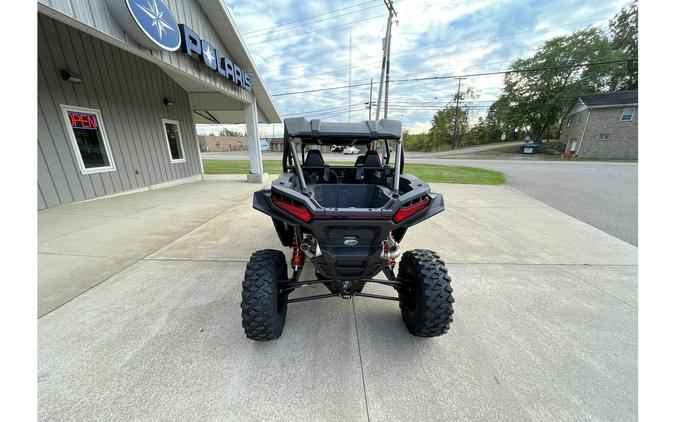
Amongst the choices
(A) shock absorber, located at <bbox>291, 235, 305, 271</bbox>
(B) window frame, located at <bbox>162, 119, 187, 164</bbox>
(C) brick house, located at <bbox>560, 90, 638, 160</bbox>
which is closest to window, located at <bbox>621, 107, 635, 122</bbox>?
(C) brick house, located at <bbox>560, 90, 638, 160</bbox>

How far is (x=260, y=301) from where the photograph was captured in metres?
1.65

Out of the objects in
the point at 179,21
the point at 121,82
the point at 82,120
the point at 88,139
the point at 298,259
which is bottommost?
the point at 298,259

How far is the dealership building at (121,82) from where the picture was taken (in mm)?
3789

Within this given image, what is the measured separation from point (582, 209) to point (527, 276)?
4.83 metres

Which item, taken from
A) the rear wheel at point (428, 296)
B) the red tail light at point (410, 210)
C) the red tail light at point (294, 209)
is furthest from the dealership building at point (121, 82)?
the rear wheel at point (428, 296)

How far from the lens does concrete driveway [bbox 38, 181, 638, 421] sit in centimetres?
140

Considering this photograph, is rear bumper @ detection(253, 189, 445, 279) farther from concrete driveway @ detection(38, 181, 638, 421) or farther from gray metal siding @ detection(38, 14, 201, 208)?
gray metal siding @ detection(38, 14, 201, 208)

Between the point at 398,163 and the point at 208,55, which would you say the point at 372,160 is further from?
the point at 208,55

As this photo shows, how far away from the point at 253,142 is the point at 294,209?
874cm

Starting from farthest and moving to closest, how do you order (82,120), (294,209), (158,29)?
(82,120) < (158,29) < (294,209)

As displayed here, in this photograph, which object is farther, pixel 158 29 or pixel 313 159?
pixel 158 29

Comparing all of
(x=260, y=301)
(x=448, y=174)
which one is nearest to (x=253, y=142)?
(x=260, y=301)

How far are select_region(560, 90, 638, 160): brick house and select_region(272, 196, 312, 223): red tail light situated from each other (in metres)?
34.4
